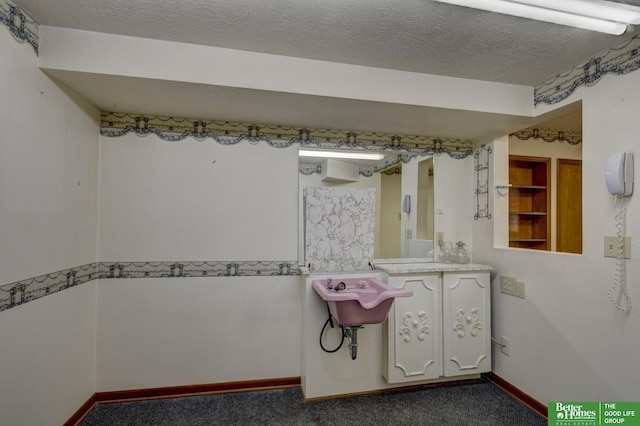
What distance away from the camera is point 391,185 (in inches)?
105

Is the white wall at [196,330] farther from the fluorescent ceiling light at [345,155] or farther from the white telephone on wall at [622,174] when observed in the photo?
the white telephone on wall at [622,174]

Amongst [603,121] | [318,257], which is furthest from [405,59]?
[318,257]

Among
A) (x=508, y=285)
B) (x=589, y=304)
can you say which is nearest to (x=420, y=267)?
(x=508, y=285)

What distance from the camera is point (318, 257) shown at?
97.3 inches

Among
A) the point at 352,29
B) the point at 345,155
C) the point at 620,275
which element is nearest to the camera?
the point at 352,29

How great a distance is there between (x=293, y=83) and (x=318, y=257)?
1300 millimetres

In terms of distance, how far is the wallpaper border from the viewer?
1.81 metres

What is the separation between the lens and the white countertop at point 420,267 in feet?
7.87

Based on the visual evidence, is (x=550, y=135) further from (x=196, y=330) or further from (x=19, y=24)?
(x=19, y=24)

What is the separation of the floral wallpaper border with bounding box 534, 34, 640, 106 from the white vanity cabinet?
137cm

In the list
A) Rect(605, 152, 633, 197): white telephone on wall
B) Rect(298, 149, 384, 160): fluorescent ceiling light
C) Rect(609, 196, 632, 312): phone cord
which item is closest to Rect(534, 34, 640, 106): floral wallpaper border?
Rect(605, 152, 633, 197): white telephone on wall

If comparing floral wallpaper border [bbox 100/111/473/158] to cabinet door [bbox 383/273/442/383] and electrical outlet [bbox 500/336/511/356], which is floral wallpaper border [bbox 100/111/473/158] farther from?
electrical outlet [bbox 500/336/511/356]

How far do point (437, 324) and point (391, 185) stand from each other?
3.90 ft

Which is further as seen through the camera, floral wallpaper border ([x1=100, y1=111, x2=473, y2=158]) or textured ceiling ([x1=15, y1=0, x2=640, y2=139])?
floral wallpaper border ([x1=100, y1=111, x2=473, y2=158])
